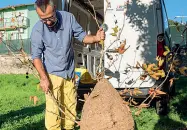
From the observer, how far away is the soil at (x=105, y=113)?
2670mm

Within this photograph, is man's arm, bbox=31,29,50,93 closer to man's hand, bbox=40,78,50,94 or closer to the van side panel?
man's hand, bbox=40,78,50,94

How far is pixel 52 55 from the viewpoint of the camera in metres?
3.96

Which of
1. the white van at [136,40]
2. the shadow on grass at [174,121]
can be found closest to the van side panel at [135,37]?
the white van at [136,40]

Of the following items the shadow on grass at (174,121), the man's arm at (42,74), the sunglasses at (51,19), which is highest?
the sunglasses at (51,19)

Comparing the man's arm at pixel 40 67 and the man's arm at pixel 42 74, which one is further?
the man's arm at pixel 40 67

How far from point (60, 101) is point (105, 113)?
4.71 ft

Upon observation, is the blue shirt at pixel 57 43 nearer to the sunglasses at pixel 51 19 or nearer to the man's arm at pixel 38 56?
the man's arm at pixel 38 56

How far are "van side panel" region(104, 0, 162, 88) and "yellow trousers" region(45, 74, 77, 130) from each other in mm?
2536

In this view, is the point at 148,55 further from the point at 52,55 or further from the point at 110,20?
the point at 52,55

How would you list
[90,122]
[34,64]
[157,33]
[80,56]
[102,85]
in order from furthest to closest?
[80,56]
[157,33]
[34,64]
[102,85]
[90,122]

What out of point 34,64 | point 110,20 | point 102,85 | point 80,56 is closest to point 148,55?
point 110,20

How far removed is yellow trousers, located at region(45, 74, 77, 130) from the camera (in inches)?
153

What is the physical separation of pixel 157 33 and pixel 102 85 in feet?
13.0

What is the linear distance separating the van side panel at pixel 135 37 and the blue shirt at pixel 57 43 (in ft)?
8.54
